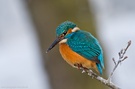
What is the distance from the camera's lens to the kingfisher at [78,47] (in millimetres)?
2662

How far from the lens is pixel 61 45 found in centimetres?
288

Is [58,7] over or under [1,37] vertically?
over

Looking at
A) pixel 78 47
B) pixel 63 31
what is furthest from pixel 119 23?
pixel 63 31

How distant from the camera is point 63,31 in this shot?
267 cm

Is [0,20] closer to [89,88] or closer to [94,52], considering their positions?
[89,88]

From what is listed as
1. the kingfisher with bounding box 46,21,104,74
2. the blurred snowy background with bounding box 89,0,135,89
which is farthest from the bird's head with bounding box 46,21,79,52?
the blurred snowy background with bounding box 89,0,135,89

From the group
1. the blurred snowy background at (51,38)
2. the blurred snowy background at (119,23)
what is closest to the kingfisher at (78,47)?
the blurred snowy background at (51,38)

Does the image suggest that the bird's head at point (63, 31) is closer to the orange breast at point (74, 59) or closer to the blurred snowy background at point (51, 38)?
the orange breast at point (74, 59)

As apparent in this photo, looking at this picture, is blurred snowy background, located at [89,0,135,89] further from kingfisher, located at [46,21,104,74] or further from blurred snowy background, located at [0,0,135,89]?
kingfisher, located at [46,21,104,74]

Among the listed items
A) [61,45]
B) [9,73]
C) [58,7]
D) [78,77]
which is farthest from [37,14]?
[9,73]

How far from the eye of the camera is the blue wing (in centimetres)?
265

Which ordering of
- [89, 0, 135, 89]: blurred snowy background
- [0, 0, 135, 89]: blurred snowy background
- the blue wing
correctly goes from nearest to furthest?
the blue wing → [0, 0, 135, 89]: blurred snowy background → [89, 0, 135, 89]: blurred snowy background

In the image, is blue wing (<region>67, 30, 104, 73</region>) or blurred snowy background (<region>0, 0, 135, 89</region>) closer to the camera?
blue wing (<region>67, 30, 104, 73</region>)

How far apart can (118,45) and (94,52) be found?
19.3 ft
